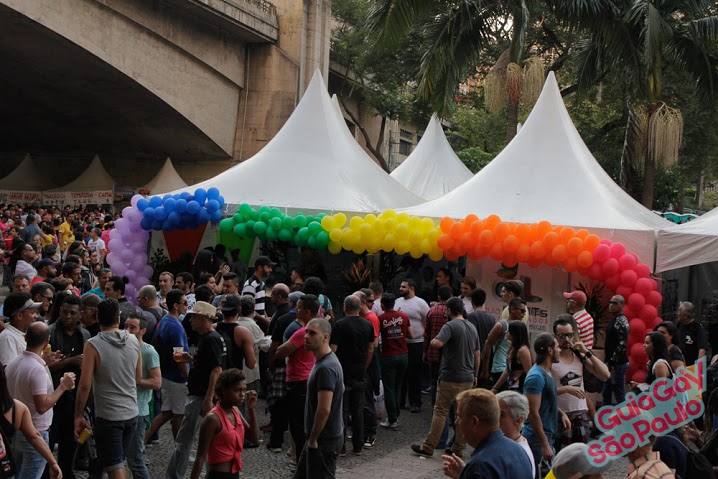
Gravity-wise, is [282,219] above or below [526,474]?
above

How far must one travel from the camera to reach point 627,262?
10.9 m

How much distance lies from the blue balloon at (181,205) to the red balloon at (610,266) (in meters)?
6.84

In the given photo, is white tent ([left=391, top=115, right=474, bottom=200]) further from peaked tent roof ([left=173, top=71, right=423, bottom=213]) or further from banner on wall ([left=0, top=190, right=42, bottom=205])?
banner on wall ([left=0, top=190, right=42, bottom=205])

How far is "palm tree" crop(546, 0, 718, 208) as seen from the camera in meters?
15.5

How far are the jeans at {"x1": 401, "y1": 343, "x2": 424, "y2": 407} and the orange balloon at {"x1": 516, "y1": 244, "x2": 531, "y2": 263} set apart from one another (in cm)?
219

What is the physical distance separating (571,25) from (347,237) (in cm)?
695

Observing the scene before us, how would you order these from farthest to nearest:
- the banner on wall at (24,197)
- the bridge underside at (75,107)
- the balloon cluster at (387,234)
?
the banner on wall at (24,197), the bridge underside at (75,107), the balloon cluster at (387,234)

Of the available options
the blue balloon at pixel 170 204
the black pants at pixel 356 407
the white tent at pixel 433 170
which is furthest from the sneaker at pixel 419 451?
the white tent at pixel 433 170

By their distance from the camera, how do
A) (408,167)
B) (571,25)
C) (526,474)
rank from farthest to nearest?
1. (408,167)
2. (571,25)
3. (526,474)

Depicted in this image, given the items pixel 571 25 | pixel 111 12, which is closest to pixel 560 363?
pixel 571 25

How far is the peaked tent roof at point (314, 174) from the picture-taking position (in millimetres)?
14023

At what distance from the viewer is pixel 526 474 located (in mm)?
3863

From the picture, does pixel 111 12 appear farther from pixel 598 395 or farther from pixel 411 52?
pixel 598 395

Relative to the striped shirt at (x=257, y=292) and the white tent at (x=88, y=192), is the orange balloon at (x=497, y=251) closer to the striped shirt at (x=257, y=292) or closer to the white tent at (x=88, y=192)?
the striped shirt at (x=257, y=292)
